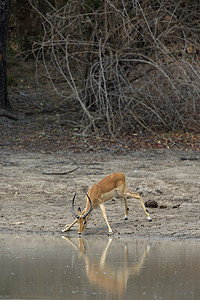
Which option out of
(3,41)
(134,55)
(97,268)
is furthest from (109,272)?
(3,41)

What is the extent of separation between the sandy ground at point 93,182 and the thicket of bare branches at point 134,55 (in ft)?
5.88

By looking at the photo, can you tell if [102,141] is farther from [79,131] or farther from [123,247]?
[123,247]

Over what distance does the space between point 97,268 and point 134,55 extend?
30.0 ft

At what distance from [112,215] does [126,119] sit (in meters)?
5.95

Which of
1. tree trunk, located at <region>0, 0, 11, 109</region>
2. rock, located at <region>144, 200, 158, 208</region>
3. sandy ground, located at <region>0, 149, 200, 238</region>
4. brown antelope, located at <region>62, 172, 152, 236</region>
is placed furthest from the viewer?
tree trunk, located at <region>0, 0, 11, 109</region>

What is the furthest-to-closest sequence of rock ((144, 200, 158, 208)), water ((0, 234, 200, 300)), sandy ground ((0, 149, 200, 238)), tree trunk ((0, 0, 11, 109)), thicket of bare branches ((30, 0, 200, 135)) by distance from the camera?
tree trunk ((0, 0, 11, 109))
thicket of bare branches ((30, 0, 200, 135))
rock ((144, 200, 158, 208))
sandy ground ((0, 149, 200, 238))
water ((0, 234, 200, 300))

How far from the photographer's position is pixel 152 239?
8359 millimetres

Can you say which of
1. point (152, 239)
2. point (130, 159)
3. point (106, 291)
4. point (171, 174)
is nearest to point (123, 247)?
point (152, 239)

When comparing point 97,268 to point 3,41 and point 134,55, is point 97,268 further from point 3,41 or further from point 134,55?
point 3,41

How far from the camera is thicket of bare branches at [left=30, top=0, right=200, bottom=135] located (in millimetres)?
14383

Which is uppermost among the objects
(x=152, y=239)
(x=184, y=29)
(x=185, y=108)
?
(x=184, y=29)

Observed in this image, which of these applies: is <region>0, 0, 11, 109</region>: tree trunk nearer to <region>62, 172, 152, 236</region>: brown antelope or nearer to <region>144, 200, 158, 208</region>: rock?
<region>144, 200, 158, 208</region>: rock

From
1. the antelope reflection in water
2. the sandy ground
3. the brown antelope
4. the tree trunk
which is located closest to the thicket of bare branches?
the tree trunk

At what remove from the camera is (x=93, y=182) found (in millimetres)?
10711
